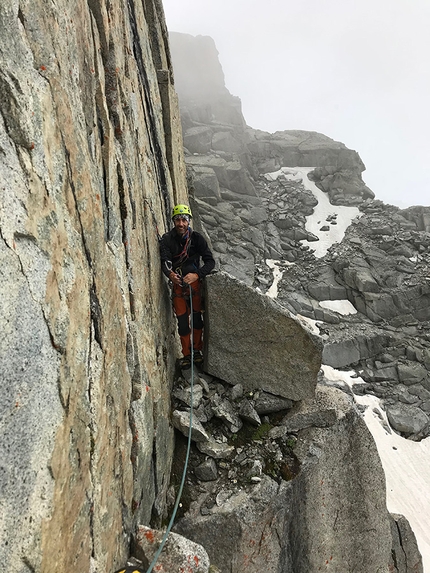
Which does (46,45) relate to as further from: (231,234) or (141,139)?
(231,234)

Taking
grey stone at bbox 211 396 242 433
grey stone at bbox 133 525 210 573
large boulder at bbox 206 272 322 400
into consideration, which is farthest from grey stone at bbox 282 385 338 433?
grey stone at bbox 133 525 210 573

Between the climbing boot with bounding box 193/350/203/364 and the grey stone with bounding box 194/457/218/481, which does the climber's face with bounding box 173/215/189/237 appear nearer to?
the climbing boot with bounding box 193/350/203/364

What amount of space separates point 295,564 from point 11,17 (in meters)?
9.14

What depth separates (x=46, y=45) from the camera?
3.26 metres

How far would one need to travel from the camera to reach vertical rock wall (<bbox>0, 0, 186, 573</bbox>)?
2545 millimetres

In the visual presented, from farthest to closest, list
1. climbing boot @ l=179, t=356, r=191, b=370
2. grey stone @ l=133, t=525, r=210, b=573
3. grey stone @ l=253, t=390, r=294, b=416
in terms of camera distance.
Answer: climbing boot @ l=179, t=356, r=191, b=370, grey stone @ l=253, t=390, r=294, b=416, grey stone @ l=133, t=525, r=210, b=573

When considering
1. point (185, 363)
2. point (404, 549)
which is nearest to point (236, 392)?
point (185, 363)

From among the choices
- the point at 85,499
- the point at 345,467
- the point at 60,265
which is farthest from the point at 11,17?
the point at 345,467

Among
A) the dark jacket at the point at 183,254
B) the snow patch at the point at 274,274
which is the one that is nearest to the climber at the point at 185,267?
the dark jacket at the point at 183,254

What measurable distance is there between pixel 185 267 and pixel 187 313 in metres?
1.17

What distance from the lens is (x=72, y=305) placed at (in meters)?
3.41

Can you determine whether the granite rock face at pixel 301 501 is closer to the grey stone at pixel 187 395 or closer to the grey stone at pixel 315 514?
the grey stone at pixel 315 514

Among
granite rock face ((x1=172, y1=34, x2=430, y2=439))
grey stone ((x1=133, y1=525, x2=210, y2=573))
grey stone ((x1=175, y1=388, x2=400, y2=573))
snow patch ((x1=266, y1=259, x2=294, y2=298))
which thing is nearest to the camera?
grey stone ((x1=133, y1=525, x2=210, y2=573))

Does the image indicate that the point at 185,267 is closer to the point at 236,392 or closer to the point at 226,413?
the point at 236,392
